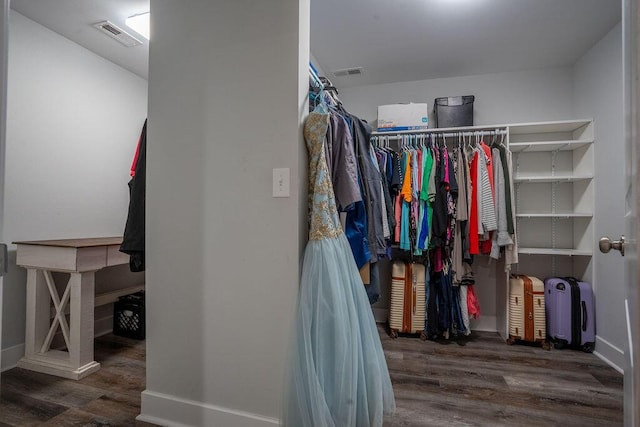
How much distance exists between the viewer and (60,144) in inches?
96.7

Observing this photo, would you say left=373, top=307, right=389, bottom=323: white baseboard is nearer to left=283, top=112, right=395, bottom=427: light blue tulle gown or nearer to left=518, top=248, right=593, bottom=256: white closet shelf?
left=518, top=248, right=593, bottom=256: white closet shelf

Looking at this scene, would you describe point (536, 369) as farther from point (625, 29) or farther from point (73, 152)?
point (73, 152)

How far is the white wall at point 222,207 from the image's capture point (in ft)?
4.60

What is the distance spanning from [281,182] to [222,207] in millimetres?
331

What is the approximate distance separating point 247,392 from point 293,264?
2.12 ft

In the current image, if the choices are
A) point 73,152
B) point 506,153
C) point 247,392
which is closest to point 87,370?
point 247,392

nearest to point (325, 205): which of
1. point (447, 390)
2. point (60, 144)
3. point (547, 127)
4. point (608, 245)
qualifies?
point (608, 245)

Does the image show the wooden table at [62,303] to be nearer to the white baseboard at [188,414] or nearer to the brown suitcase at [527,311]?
the white baseboard at [188,414]

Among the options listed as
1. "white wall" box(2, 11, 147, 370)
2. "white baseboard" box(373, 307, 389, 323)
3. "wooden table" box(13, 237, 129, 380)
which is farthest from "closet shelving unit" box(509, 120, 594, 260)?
"white wall" box(2, 11, 147, 370)

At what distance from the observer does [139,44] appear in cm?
254

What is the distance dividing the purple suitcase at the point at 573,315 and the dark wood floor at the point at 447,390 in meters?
0.11

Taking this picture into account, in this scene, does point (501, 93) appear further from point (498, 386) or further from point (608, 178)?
point (498, 386)

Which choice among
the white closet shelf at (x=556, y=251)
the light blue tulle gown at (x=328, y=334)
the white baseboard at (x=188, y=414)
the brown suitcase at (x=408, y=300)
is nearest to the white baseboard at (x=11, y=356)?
the white baseboard at (x=188, y=414)

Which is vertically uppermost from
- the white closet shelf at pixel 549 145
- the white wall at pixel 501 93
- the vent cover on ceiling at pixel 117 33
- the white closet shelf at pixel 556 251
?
the vent cover on ceiling at pixel 117 33
